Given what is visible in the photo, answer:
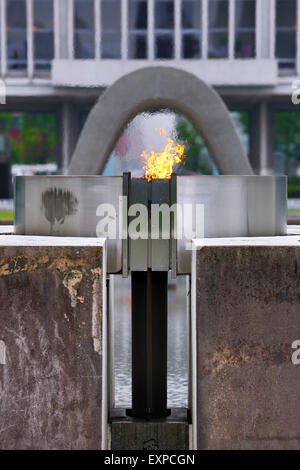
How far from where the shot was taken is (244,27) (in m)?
43.7

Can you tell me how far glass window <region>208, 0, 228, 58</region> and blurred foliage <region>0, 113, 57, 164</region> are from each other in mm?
10328

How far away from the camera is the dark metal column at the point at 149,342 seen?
33.0 feet

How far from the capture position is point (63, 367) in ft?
24.5

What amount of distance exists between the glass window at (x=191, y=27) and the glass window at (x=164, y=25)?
0.65 m

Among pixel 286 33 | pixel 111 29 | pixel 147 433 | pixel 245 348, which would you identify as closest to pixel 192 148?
pixel 147 433

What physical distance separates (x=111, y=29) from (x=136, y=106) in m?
26.7

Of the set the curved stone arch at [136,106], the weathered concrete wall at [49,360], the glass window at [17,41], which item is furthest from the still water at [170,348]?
the glass window at [17,41]

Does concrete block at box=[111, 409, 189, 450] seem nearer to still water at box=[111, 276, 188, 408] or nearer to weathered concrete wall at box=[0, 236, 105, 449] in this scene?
still water at box=[111, 276, 188, 408]

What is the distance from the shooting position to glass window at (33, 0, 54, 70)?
145 feet

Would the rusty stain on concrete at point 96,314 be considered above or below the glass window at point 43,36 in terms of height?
below

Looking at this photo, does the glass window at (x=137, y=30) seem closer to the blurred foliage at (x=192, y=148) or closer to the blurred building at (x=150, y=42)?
the blurred building at (x=150, y=42)

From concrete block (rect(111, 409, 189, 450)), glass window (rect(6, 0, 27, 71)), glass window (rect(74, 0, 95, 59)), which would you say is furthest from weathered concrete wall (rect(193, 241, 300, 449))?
glass window (rect(6, 0, 27, 71))

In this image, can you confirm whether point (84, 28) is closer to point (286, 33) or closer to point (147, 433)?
point (286, 33)
